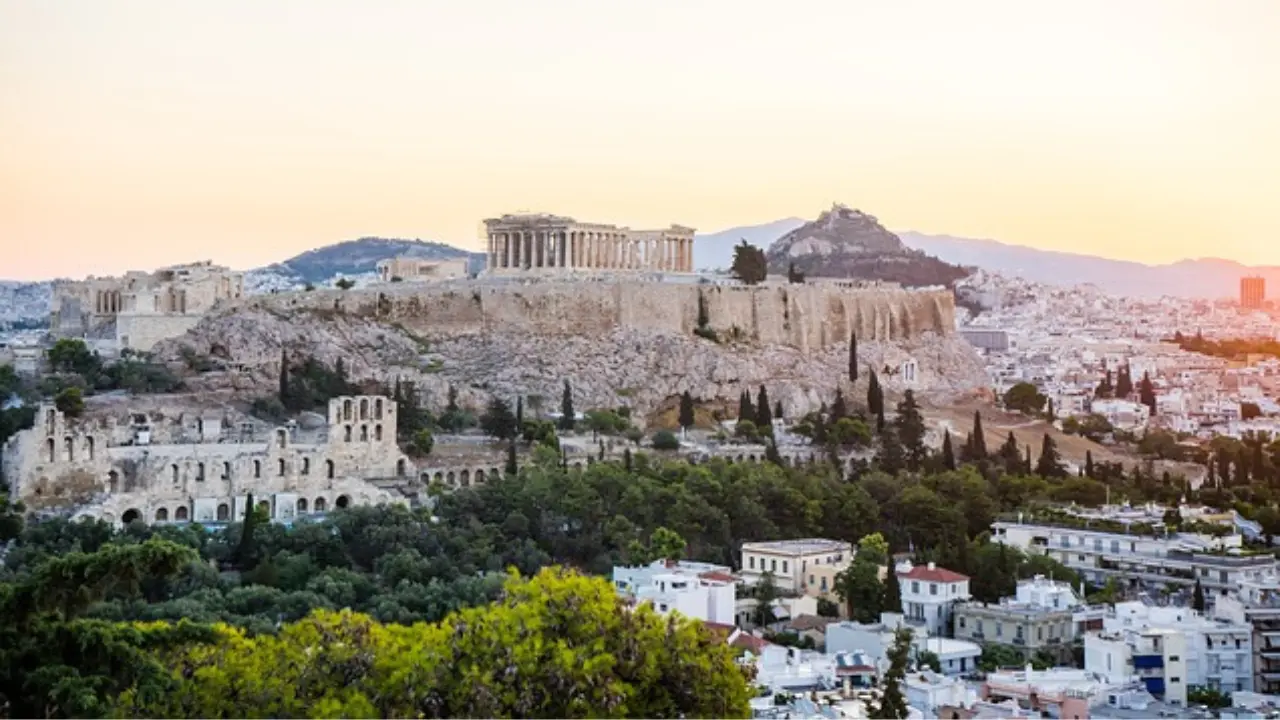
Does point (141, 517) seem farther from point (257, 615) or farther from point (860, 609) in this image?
point (860, 609)

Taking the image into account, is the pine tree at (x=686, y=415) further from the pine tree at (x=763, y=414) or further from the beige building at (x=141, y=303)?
the beige building at (x=141, y=303)

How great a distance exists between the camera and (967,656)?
80.6 ft

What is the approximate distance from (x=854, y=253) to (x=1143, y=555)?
64047 millimetres

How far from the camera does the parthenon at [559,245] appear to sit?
4950 centimetres

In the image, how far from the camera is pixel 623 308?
46.0 metres

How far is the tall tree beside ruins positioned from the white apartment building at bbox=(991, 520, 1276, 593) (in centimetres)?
1909

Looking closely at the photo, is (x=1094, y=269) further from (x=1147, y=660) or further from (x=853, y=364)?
(x=1147, y=660)

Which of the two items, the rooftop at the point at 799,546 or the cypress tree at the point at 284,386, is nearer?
the rooftop at the point at 799,546

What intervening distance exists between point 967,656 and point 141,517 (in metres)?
A: 12.6

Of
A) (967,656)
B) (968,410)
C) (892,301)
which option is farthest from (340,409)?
(892,301)

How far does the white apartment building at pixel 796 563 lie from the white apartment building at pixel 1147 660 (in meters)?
5.53

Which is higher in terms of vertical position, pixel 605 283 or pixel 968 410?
pixel 605 283

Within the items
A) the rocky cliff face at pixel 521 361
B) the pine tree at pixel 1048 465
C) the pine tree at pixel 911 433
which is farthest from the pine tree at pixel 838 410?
the pine tree at pixel 1048 465

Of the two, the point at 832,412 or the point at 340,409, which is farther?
the point at 832,412
